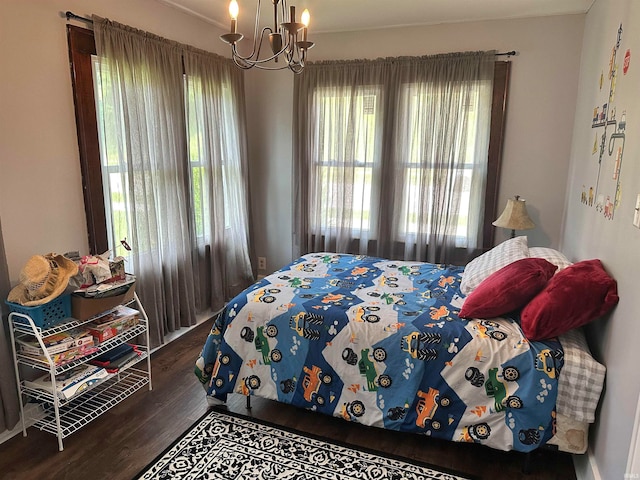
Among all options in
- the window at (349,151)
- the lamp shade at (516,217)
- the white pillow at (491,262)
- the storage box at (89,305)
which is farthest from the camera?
the window at (349,151)

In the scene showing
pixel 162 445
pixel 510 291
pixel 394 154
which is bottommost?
pixel 162 445

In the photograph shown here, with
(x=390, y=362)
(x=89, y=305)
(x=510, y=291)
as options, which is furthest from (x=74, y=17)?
(x=510, y=291)

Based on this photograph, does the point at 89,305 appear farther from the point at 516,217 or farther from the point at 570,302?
the point at 516,217

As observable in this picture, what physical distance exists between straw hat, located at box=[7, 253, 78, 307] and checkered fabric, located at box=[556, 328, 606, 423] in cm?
241

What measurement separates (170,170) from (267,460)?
2.11 metres

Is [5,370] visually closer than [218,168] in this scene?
Yes

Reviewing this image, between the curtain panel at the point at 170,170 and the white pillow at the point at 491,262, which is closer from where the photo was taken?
the white pillow at the point at 491,262

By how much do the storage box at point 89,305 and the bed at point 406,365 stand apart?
1.94 ft

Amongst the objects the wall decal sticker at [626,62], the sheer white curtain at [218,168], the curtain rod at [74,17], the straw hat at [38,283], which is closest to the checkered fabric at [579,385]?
the wall decal sticker at [626,62]

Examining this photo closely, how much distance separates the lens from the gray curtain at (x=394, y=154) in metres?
3.66

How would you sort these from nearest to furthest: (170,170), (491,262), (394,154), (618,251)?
(618,251) < (491,262) < (170,170) < (394,154)

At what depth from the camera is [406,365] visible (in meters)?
2.17

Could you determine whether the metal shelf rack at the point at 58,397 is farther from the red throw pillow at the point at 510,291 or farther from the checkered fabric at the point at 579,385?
the checkered fabric at the point at 579,385

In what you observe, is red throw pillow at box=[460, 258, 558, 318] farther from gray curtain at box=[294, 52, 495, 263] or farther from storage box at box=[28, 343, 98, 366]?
storage box at box=[28, 343, 98, 366]
